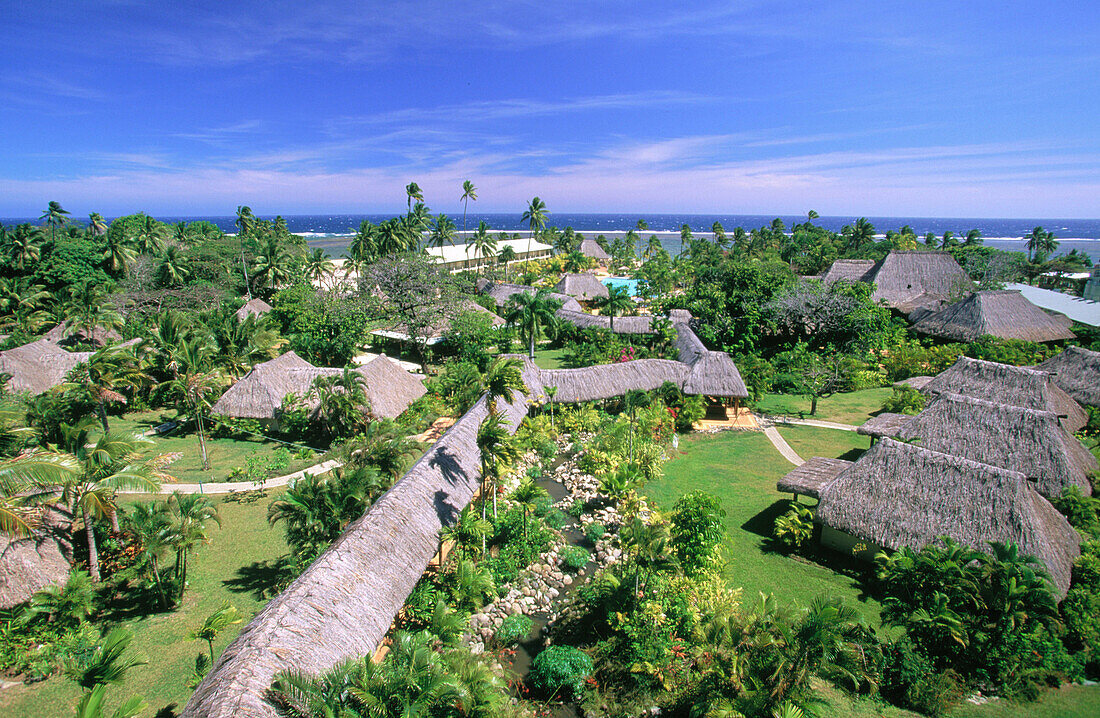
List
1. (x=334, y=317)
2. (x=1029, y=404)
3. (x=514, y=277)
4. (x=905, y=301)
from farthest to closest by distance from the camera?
(x=514, y=277), (x=905, y=301), (x=334, y=317), (x=1029, y=404)

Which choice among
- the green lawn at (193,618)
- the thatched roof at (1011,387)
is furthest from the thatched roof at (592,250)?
the green lawn at (193,618)

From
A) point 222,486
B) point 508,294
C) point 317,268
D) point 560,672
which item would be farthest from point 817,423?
point 317,268

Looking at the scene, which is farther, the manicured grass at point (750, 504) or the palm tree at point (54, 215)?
the palm tree at point (54, 215)

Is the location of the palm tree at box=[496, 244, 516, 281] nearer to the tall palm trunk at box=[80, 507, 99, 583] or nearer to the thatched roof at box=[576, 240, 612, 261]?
the thatched roof at box=[576, 240, 612, 261]

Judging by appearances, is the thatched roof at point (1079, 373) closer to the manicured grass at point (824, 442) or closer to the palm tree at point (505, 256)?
the manicured grass at point (824, 442)

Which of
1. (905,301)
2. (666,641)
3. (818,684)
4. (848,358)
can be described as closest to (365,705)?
(666,641)

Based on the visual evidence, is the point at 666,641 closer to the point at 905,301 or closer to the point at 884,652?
the point at 884,652
